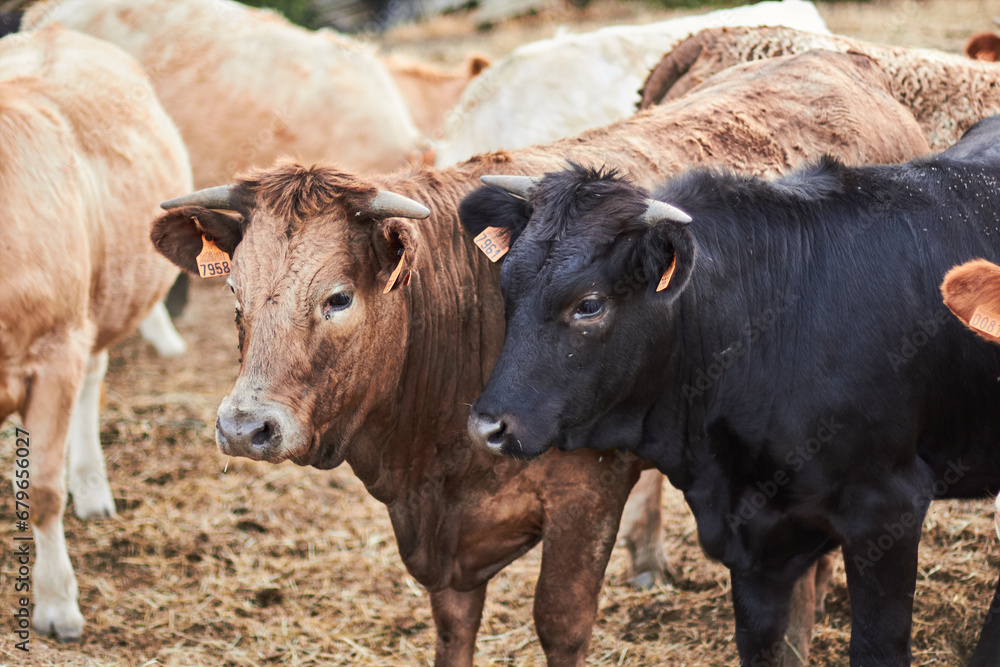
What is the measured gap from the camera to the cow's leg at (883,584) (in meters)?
2.95

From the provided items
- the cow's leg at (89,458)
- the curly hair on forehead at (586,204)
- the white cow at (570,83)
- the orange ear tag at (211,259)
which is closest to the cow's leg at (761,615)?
the curly hair on forehead at (586,204)

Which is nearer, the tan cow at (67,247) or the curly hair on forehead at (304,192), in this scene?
the curly hair on forehead at (304,192)

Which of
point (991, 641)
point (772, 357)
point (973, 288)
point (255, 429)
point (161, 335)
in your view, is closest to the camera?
point (973, 288)

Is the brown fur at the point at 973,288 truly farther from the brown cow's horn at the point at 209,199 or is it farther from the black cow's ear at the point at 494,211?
the brown cow's horn at the point at 209,199

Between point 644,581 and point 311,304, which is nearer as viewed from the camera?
point 311,304

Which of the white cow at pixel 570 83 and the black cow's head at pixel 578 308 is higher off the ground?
the black cow's head at pixel 578 308

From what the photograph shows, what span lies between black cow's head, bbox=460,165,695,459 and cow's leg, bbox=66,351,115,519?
12.0 ft

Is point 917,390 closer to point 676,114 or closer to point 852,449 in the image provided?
point 852,449

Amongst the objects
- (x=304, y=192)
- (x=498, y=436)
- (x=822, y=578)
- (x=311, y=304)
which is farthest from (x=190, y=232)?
(x=822, y=578)

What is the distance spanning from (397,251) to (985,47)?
4.88 meters

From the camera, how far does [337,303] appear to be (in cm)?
305

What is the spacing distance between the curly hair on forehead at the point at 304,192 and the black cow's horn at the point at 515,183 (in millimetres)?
389

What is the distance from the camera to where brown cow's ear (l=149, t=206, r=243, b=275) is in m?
3.30

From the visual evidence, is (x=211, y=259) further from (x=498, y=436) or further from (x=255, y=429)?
(x=498, y=436)
